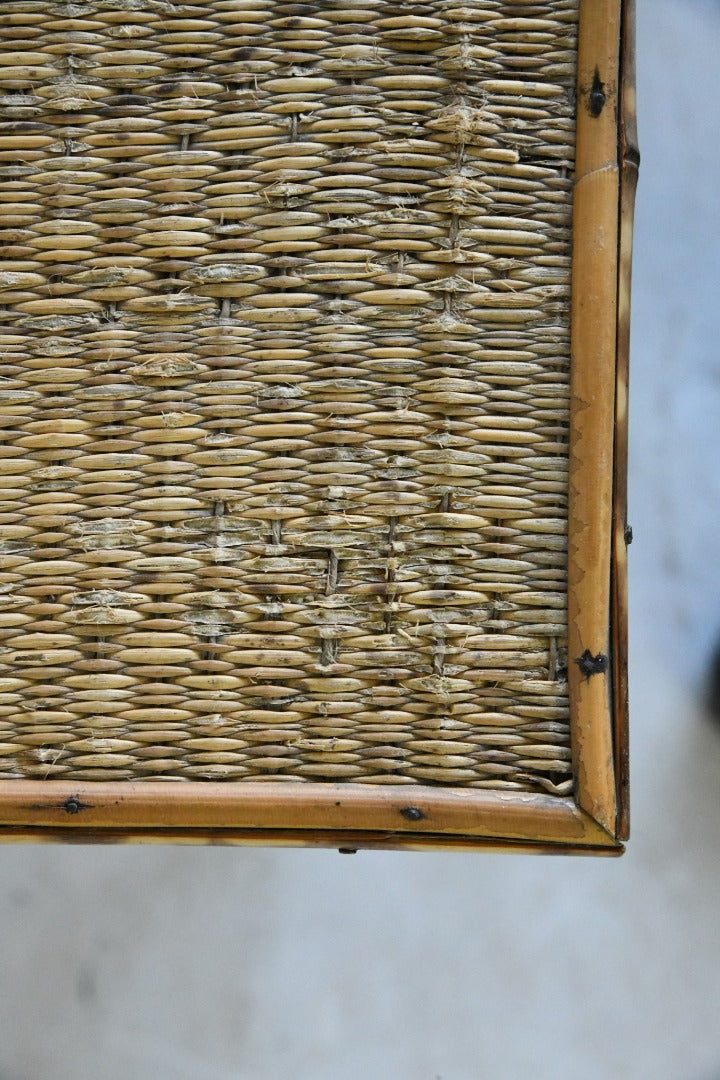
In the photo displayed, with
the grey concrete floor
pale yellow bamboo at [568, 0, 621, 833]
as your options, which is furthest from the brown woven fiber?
the grey concrete floor

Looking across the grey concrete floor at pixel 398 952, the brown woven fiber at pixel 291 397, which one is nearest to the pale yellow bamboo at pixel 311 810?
the brown woven fiber at pixel 291 397

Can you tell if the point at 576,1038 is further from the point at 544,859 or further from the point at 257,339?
the point at 257,339

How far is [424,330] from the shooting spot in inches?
23.1

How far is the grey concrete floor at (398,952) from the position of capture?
96 cm

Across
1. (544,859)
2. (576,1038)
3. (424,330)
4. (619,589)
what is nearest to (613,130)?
(424,330)

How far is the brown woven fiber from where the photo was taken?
574mm

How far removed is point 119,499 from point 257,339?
127 millimetres

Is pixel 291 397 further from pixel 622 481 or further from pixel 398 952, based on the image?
pixel 398 952

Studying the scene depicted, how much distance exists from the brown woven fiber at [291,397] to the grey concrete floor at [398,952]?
1.53ft

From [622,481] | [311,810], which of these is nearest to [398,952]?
[311,810]

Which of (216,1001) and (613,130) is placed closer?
(613,130)

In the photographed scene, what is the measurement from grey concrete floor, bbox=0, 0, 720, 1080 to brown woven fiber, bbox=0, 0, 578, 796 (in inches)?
18.3

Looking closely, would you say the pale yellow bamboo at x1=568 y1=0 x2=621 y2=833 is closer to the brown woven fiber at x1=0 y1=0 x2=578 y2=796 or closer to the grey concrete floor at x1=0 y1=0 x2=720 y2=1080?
the brown woven fiber at x1=0 y1=0 x2=578 y2=796

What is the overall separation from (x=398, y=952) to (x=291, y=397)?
628 millimetres
